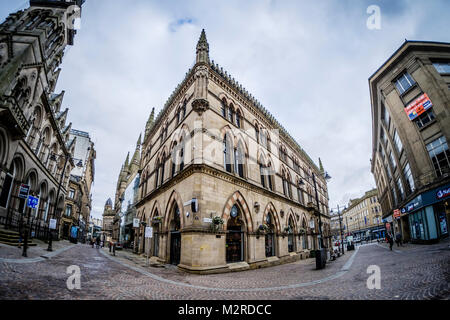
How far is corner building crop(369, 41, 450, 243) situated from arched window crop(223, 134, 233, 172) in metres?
18.3

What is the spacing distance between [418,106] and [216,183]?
72.3ft

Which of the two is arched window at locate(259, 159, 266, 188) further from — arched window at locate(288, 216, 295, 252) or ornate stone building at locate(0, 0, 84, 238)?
ornate stone building at locate(0, 0, 84, 238)

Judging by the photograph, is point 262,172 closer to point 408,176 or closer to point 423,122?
point 423,122

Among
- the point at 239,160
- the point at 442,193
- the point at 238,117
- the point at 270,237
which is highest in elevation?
the point at 238,117

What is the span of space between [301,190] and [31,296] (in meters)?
28.4

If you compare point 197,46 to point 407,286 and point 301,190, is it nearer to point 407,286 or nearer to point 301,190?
point 407,286

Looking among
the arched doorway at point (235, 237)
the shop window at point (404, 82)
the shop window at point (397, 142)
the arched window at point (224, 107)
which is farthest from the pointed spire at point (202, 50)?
the shop window at point (397, 142)

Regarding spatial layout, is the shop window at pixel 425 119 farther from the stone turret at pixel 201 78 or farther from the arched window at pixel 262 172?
the stone turret at pixel 201 78

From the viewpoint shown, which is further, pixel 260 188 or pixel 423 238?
pixel 423 238

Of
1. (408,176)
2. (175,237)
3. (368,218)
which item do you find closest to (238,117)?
(175,237)

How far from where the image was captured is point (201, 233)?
37.8 feet

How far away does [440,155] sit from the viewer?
17875 mm
